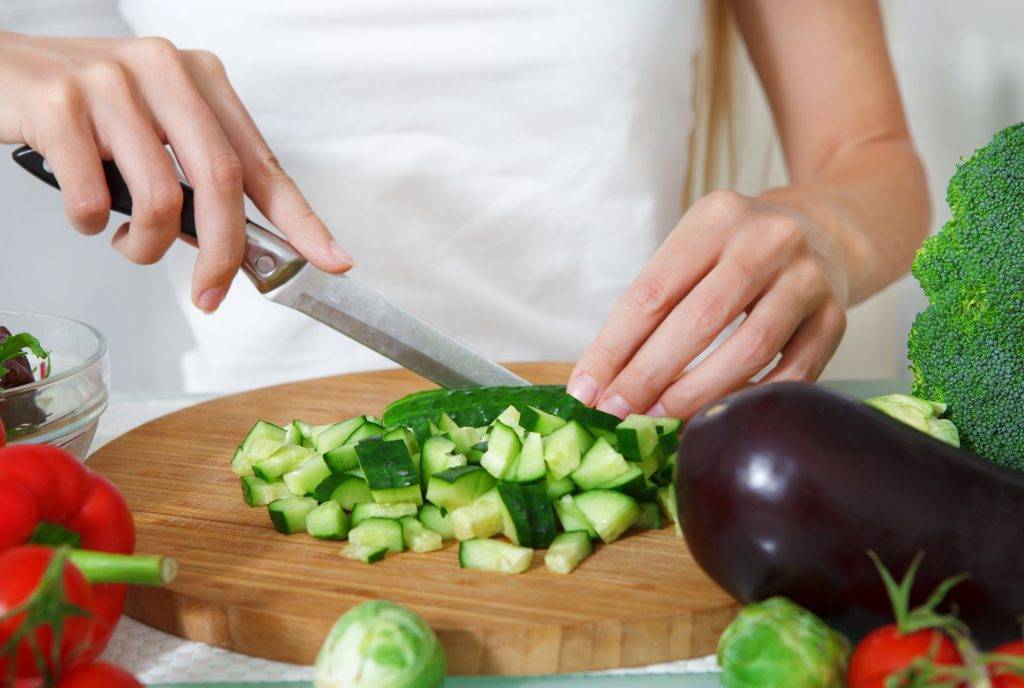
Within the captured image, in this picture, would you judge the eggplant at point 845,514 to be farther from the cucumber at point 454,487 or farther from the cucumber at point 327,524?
the cucumber at point 327,524

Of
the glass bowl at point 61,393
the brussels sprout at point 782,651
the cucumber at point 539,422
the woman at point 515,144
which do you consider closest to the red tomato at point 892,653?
the brussels sprout at point 782,651

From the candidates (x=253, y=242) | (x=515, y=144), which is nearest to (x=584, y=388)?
(x=253, y=242)

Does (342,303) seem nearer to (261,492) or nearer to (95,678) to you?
(261,492)

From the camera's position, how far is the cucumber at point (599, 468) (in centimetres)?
132

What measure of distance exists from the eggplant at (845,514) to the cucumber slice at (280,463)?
630mm

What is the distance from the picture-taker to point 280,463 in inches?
55.7

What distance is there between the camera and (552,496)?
1.32 metres

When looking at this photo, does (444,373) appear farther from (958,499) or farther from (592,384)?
(958,499)

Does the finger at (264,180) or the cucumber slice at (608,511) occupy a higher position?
the finger at (264,180)

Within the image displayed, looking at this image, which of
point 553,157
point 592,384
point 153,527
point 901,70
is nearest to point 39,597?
point 153,527

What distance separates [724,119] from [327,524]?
171 cm

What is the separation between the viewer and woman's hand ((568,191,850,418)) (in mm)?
1507

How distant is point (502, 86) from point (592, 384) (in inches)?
38.1

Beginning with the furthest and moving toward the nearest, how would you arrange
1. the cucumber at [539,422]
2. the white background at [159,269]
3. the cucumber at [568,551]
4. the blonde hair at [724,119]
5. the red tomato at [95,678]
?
the white background at [159,269]
the blonde hair at [724,119]
the cucumber at [539,422]
the cucumber at [568,551]
the red tomato at [95,678]
